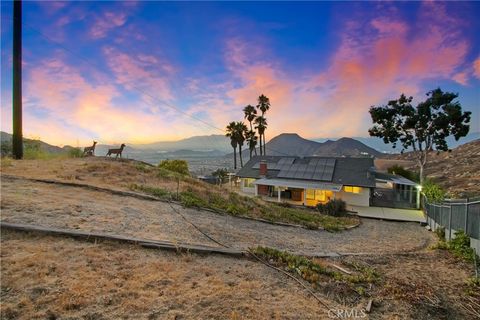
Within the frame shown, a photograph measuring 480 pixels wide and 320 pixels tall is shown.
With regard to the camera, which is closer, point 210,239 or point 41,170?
point 210,239

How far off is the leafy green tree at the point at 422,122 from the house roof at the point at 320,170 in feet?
23.3

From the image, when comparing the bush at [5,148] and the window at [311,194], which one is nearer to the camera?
the bush at [5,148]

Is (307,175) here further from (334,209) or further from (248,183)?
(248,183)

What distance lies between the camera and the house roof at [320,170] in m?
23.6

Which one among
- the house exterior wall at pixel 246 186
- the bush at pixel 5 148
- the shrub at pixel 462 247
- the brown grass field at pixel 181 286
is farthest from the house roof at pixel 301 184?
the bush at pixel 5 148

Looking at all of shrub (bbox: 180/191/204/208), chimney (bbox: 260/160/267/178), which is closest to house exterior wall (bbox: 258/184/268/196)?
chimney (bbox: 260/160/267/178)

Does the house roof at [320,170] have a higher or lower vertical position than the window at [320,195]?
higher

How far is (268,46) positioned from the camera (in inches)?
762

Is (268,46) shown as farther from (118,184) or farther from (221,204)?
(118,184)

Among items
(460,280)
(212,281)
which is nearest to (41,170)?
(212,281)

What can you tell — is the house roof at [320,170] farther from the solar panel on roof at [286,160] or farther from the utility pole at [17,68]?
the utility pole at [17,68]

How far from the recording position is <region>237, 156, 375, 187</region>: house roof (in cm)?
2358

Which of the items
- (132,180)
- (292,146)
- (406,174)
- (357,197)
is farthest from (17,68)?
(292,146)

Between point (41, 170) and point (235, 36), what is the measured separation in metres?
15.9
